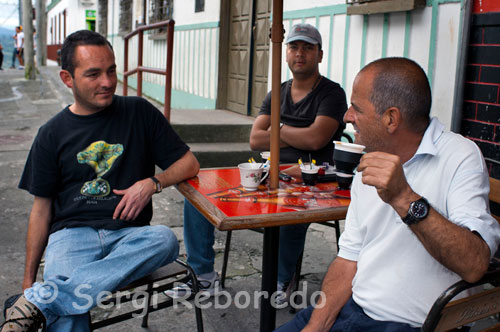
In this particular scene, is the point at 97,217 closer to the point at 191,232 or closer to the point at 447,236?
the point at 191,232

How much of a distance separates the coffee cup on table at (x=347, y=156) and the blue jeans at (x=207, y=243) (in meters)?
0.71

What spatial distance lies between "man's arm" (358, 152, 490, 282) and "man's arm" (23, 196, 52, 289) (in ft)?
5.18

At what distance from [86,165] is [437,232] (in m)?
1.61

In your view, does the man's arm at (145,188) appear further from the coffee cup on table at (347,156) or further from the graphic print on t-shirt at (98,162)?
the coffee cup on table at (347,156)

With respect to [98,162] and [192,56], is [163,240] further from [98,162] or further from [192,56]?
[192,56]

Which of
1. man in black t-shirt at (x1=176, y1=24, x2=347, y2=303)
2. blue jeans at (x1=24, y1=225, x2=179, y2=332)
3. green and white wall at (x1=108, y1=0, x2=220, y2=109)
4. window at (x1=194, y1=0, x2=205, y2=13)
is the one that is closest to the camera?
blue jeans at (x1=24, y1=225, x2=179, y2=332)

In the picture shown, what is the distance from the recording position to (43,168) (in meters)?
2.35

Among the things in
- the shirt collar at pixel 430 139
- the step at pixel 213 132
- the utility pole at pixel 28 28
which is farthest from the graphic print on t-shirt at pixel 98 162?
the utility pole at pixel 28 28

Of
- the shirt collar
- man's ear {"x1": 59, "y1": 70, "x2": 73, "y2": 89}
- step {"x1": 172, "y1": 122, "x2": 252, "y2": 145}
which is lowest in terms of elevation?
step {"x1": 172, "y1": 122, "x2": 252, "y2": 145}

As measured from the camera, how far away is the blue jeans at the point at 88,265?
1933 millimetres

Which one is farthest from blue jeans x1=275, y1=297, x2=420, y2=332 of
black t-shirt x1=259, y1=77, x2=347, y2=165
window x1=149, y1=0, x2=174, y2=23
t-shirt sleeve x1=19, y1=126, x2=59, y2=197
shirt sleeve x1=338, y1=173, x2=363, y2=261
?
window x1=149, y1=0, x2=174, y2=23

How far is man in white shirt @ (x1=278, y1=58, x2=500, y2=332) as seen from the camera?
1405 millimetres

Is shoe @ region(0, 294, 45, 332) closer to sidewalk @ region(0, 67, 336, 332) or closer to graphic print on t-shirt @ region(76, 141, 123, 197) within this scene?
graphic print on t-shirt @ region(76, 141, 123, 197)

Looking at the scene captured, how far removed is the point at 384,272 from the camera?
5.43 ft
